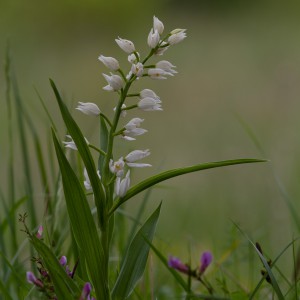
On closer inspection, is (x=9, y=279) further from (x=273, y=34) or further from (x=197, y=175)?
(x=273, y=34)

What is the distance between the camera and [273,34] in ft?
23.2

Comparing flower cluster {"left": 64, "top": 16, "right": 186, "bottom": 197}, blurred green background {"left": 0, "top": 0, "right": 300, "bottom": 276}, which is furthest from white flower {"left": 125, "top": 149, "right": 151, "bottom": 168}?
blurred green background {"left": 0, "top": 0, "right": 300, "bottom": 276}

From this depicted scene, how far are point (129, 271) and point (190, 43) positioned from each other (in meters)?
5.94

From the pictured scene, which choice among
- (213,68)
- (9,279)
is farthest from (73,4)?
(9,279)

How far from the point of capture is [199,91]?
17.7 ft

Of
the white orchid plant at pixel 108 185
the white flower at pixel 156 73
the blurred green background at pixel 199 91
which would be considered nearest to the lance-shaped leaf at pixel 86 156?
the white orchid plant at pixel 108 185

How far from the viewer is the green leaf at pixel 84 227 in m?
0.87

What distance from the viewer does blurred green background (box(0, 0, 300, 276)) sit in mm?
2573

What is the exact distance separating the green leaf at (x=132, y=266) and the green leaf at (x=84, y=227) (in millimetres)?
19

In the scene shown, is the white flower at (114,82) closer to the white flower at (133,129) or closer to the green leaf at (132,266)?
the white flower at (133,129)

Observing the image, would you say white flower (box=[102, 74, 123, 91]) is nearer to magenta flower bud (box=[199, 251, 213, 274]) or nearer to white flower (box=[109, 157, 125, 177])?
white flower (box=[109, 157, 125, 177])

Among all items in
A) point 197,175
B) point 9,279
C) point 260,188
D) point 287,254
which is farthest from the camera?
point 197,175

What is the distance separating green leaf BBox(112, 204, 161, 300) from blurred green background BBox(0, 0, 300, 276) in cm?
33

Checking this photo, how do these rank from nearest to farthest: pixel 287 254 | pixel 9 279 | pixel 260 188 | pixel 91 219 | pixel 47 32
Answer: pixel 91 219 < pixel 9 279 < pixel 287 254 < pixel 260 188 < pixel 47 32
